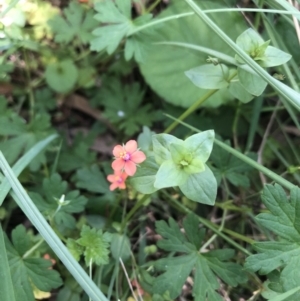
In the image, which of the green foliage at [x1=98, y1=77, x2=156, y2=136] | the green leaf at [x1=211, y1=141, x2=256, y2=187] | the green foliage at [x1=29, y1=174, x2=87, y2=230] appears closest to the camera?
the green foliage at [x1=29, y1=174, x2=87, y2=230]

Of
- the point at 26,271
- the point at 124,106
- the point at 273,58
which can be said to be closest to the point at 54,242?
the point at 26,271

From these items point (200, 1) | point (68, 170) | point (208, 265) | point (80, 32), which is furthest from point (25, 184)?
point (200, 1)

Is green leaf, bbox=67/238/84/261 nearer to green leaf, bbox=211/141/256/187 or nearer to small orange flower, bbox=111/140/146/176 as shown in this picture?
small orange flower, bbox=111/140/146/176

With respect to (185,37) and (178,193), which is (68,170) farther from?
(185,37)

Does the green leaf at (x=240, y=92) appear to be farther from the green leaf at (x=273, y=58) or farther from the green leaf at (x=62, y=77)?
the green leaf at (x=62, y=77)

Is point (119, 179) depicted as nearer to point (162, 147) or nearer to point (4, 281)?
point (162, 147)

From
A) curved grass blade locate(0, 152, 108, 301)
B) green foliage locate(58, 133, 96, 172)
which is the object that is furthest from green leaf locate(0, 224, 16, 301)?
green foliage locate(58, 133, 96, 172)
